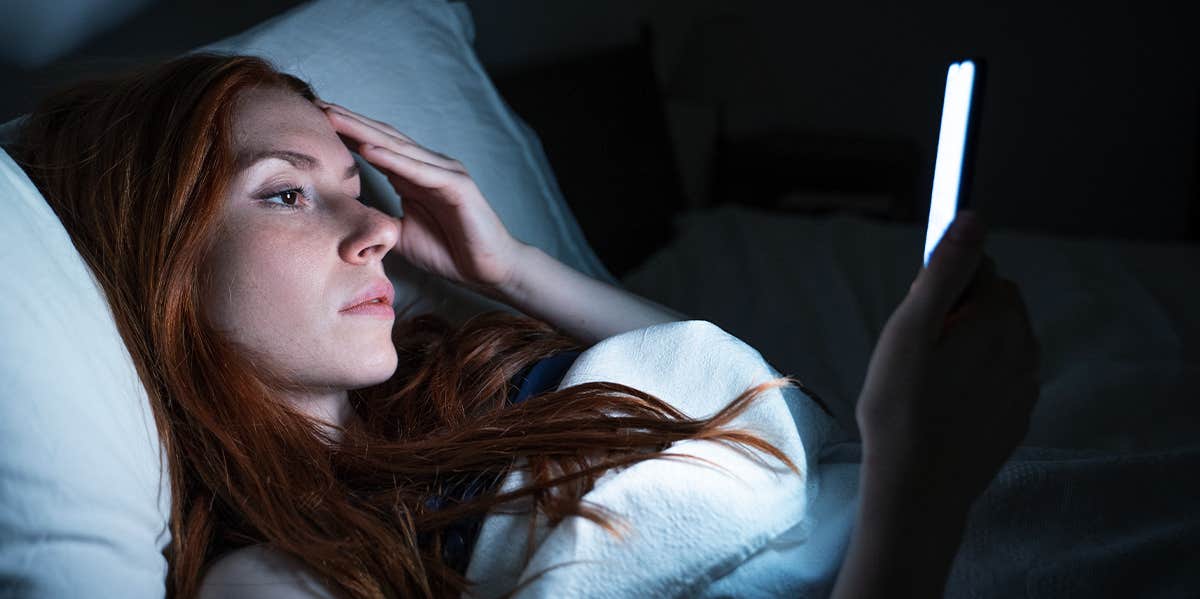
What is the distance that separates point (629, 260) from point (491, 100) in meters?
0.45

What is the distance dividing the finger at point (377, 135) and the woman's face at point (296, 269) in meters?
0.11

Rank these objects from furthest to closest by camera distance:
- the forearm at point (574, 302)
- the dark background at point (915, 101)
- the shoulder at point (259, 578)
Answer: the dark background at point (915, 101) < the forearm at point (574, 302) < the shoulder at point (259, 578)

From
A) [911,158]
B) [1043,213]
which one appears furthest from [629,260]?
[1043,213]

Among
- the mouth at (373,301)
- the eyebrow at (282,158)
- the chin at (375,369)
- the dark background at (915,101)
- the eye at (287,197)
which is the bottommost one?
the dark background at (915,101)

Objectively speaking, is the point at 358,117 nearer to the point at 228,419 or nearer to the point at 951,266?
the point at 228,419

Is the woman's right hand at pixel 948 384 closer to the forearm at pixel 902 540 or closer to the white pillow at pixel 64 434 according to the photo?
the forearm at pixel 902 540

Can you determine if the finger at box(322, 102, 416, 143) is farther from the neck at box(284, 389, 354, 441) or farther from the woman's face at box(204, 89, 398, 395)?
the neck at box(284, 389, 354, 441)

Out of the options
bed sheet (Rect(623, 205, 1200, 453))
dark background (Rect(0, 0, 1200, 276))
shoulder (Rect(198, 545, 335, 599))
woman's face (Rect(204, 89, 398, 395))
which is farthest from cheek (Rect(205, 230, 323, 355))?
dark background (Rect(0, 0, 1200, 276))

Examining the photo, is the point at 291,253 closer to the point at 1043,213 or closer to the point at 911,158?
the point at 911,158

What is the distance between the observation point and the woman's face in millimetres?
820

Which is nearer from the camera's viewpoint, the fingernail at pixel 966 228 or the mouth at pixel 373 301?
the fingernail at pixel 966 228

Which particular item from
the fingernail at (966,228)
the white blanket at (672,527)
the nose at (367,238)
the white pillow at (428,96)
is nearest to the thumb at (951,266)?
the fingernail at (966,228)

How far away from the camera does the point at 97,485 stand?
0.68 m

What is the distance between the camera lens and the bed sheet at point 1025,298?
1.13 metres
